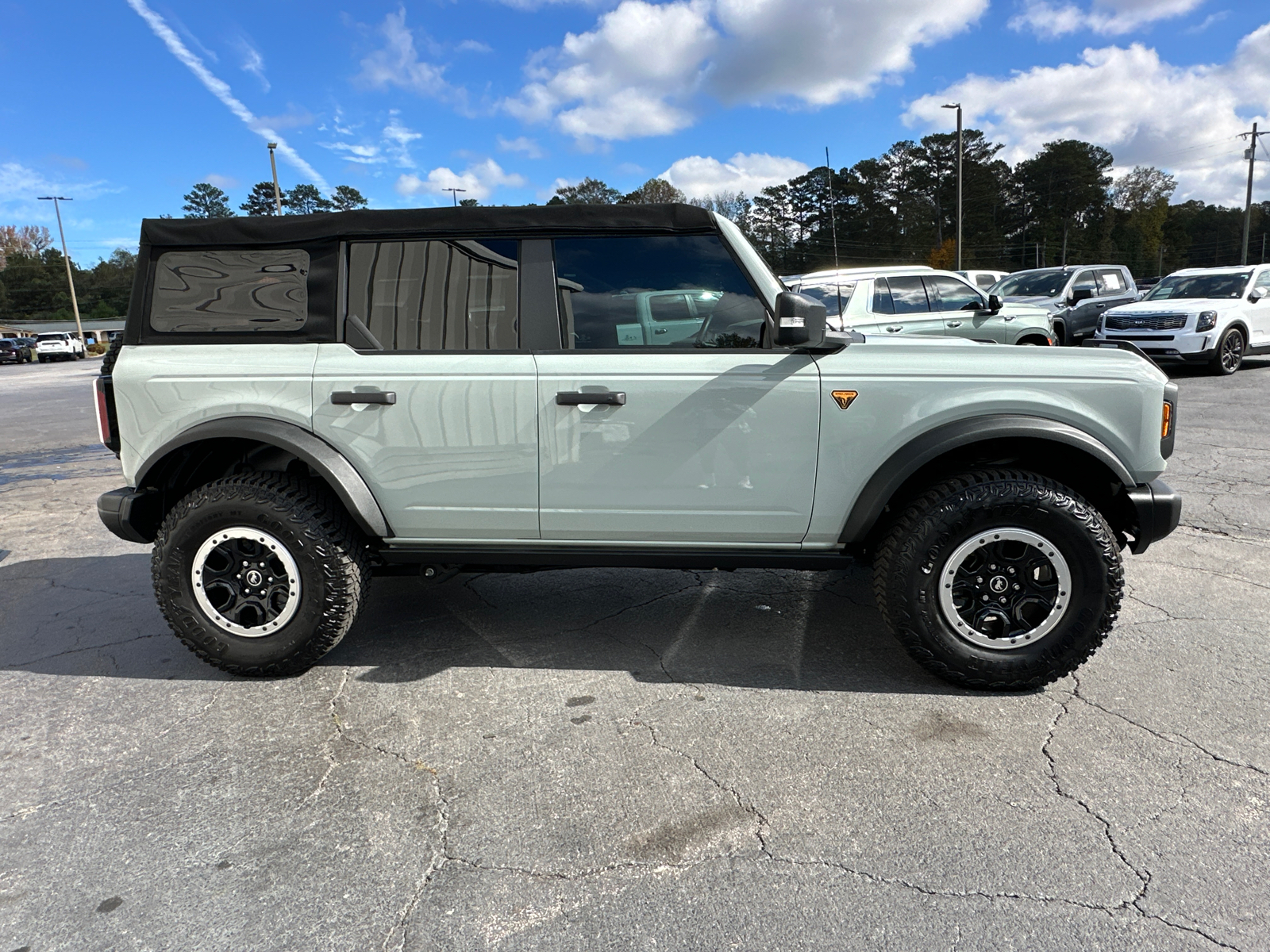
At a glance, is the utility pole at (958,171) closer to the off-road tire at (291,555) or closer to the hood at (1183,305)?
the hood at (1183,305)

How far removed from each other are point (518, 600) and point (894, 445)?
2.22 meters

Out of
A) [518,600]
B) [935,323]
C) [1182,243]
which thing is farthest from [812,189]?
[518,600]

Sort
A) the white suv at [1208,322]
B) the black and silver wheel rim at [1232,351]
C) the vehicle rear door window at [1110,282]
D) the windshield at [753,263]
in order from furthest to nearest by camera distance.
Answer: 1. the vehicle rear door window at [1110,282]
2. the black and silver wheel rim at [1232,351]
3. the white suv at [1208,322]
4. the windshield at [753,263]

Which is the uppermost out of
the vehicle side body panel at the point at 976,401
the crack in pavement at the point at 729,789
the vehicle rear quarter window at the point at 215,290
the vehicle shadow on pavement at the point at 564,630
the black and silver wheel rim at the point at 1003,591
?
the vehicle rear quarter window at the point at 215,290

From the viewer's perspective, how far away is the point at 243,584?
3516mm

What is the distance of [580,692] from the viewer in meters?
3.36

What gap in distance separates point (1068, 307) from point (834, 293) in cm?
765

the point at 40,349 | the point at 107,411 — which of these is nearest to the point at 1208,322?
the point at 107,411

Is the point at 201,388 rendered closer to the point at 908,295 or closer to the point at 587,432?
the point at 587,432

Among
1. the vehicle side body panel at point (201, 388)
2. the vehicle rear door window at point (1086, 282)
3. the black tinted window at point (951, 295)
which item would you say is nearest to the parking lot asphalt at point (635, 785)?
the vehicle side body panel at point (201, 388)

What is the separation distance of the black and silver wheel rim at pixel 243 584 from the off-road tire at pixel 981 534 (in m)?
2.53

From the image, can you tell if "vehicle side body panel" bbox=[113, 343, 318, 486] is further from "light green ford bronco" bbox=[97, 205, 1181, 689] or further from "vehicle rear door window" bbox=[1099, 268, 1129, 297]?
"vehicle rear door window" bbox=[1099, 268, 1129, 297]

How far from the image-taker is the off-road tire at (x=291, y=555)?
11.2 ft

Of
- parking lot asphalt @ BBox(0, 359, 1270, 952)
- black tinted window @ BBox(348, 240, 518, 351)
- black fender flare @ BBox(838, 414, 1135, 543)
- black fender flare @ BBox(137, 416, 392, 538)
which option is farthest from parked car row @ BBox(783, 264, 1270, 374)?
black fender flare @ BBox(137, 416, 392, 538)
